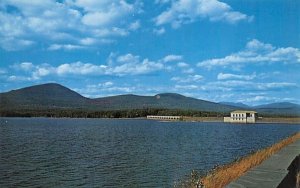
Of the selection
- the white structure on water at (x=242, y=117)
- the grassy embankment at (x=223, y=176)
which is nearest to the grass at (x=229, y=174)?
the grassy embankment at (x=223, y=176)

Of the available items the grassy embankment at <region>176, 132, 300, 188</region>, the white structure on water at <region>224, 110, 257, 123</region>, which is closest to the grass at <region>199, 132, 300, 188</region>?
the grassy embankment at <region>176, 132, 300, 188</region>

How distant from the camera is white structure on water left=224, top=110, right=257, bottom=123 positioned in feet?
296

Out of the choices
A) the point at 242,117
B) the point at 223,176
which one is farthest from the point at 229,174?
the point at 242,117

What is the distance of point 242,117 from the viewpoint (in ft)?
298

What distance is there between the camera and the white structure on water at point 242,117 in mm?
90312

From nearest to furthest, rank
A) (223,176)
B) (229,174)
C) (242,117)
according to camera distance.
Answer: (223,176)
(229,174)
(242,117)

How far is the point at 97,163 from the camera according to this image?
17.0 m

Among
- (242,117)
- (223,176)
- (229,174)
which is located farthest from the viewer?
(242,117)

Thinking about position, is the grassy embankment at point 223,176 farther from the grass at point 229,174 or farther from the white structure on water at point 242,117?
the white structure on water at point 242,117

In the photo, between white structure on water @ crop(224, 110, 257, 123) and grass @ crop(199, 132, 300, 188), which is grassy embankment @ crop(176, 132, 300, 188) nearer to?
grass @ crop(199, 132, 300, 188)

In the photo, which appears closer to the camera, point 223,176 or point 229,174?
point 223,176

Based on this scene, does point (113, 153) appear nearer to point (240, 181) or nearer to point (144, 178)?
point (144, 178)

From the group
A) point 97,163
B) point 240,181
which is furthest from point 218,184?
point 97,163

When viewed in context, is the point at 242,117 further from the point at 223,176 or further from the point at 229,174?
the point at 223,176
